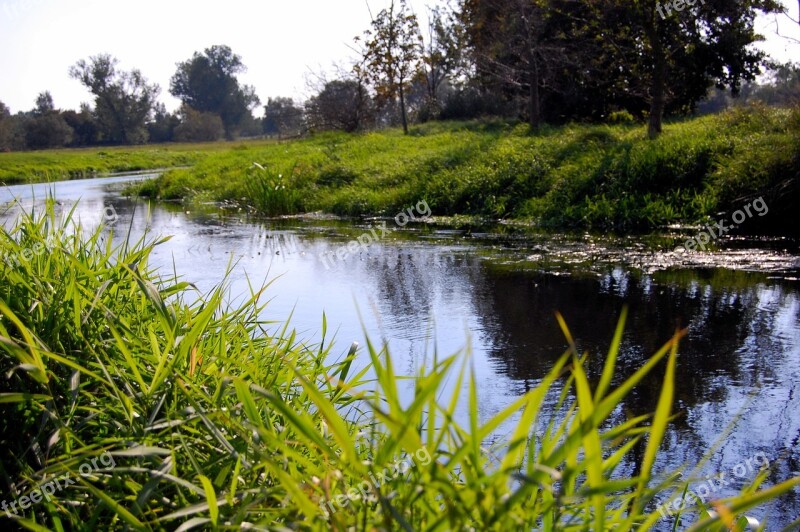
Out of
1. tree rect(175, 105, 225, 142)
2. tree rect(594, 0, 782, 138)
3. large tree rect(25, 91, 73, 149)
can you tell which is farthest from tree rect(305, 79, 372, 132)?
tree rect(175, 105, 225, 142)

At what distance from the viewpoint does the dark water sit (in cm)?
408

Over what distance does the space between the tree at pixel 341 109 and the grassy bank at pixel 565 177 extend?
1061 centimetres

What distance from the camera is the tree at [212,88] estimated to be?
302 feet

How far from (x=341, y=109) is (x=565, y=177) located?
1883 cm

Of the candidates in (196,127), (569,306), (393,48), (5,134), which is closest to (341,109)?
(393,48)

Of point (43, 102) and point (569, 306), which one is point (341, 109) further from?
point (43, 102)

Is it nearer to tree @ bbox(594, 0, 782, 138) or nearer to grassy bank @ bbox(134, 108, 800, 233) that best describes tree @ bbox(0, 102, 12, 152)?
grassy bank @ bbox(134, 108, 800, 233)

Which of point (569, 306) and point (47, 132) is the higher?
point (47, 132)

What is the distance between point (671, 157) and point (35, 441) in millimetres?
11524

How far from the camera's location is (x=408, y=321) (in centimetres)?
639

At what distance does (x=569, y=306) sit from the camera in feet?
22.4

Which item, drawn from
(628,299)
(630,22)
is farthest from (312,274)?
(630,22)

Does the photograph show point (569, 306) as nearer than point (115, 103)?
Yes

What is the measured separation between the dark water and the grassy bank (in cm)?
93
